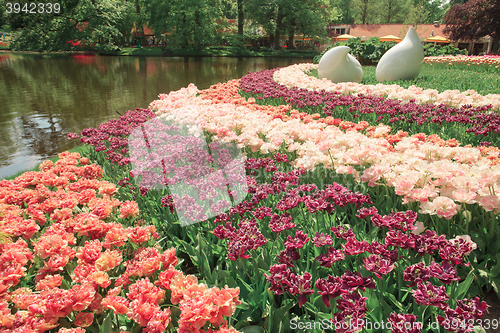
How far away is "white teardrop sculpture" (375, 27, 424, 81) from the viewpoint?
33.3ft

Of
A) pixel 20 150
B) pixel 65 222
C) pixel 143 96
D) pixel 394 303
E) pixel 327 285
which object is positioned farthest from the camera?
pixel 143 96

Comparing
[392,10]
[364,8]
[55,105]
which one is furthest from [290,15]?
[55,105]

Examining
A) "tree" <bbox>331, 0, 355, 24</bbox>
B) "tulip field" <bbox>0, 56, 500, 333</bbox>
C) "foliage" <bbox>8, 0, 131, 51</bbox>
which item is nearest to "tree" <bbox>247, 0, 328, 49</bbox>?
"foliage" <bbox>8, 0, 131, 51</bbox>

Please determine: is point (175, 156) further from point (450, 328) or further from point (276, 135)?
point (450, 328)

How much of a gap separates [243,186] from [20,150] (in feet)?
18.4

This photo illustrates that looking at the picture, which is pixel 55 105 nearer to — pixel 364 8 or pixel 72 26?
pixel 72 26

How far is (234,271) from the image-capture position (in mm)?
1964

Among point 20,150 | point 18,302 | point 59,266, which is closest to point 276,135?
point 59,266

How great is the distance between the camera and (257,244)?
170 centimetres

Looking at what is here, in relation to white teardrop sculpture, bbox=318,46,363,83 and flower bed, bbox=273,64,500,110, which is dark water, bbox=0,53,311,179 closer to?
flower bed, bbox=273,64,500,110

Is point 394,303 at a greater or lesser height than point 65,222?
lesser

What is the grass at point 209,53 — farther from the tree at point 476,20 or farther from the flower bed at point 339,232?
the flower bed at point 339,232

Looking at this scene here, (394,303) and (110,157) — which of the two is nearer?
(394,303)

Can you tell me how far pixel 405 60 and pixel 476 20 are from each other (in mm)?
28676
